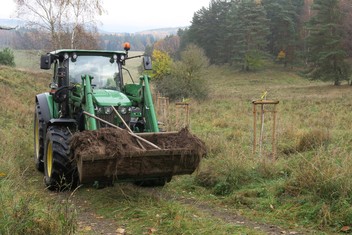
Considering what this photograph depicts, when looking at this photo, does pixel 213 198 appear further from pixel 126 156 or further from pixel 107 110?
pixel 107 110

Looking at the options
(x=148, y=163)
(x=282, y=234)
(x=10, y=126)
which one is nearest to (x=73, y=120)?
(x=148, y=163)

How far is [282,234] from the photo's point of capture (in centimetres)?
543

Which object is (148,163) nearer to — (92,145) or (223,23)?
(92,145)

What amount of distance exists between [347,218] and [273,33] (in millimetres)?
63090

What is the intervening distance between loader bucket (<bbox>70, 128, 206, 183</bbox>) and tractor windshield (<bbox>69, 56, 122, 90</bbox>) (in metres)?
2.30

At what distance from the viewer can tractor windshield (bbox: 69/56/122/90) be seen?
27.9 ft

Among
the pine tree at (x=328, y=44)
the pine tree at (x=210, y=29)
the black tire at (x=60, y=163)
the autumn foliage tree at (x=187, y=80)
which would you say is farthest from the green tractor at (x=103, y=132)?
the pine tree at (x=210, y=29)

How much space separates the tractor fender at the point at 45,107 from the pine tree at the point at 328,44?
121 feet

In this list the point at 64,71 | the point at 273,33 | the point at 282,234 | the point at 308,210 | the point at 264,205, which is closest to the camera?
the point at 282,234

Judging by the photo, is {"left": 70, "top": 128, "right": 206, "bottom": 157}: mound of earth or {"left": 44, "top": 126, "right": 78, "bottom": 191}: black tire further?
{"left": 44, "top": 126, "right": 78, "bottom": 191}: black tire

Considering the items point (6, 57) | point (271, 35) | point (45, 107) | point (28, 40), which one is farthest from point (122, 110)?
point (271, 35)

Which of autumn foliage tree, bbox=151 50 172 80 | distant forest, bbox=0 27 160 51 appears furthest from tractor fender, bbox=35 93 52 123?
autumn foliage tree, bbox=151 50 172 80

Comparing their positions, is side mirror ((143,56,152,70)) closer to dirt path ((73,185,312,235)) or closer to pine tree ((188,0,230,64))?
dirt path ((73,185,312,235))

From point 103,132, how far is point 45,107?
11.1 ft
